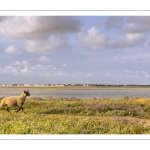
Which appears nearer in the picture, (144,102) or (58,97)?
(144,102)

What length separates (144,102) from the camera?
18.5 m
